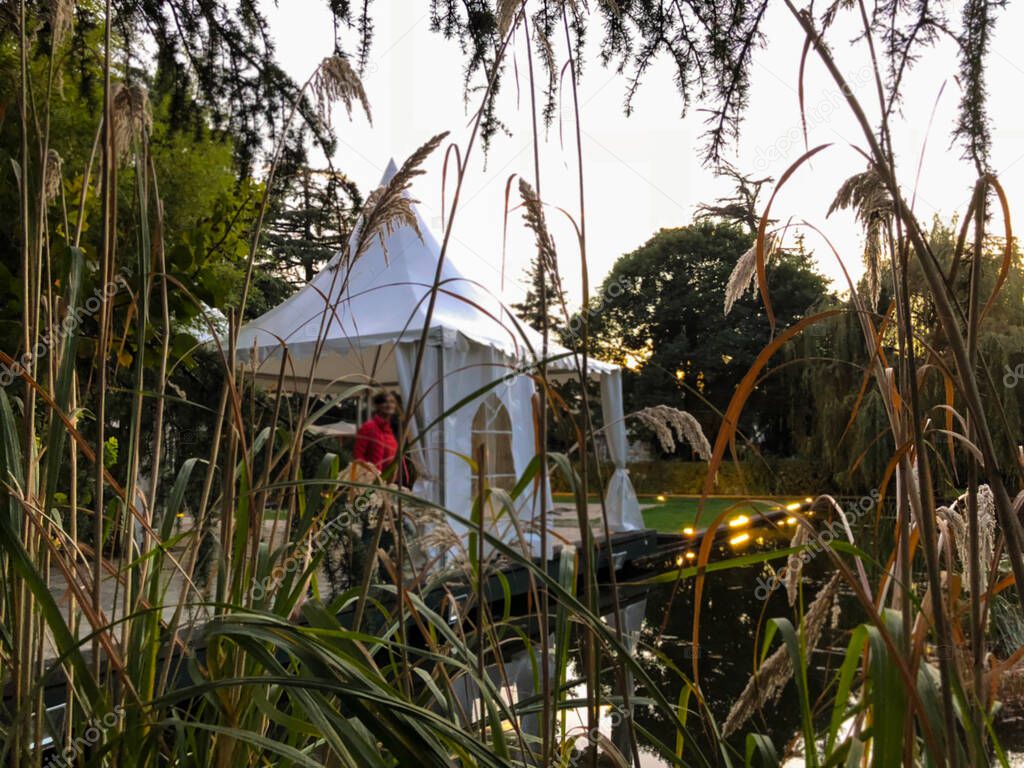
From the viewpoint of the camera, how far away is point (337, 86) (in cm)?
95

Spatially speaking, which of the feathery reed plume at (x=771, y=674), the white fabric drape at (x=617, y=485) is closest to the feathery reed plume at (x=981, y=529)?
the feathery reed plume at (x=771, y=674)

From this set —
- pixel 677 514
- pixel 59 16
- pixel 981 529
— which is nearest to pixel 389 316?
pixel 59 16

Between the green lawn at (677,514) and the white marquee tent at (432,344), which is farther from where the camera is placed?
the green lawn at (677,514)

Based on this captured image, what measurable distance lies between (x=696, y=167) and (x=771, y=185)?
1.33 meters

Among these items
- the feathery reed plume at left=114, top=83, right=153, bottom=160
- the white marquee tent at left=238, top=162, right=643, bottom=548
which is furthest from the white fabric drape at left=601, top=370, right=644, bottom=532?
the feathery reed plume at left=114, top=83, right=153, bottom=160

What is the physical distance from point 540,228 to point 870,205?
0.24 metres

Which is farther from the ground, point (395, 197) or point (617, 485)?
point (395, 197)

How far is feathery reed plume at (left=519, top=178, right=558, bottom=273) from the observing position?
718 mm

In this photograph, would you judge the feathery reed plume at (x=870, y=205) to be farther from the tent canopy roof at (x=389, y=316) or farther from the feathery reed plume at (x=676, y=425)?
the tent canopy roof at (x=389, y=316)

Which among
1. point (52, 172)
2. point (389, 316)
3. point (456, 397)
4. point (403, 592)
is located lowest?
point (403, 592)

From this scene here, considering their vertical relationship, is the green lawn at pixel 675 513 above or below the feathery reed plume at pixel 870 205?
below

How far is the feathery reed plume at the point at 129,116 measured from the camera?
0.84 meters

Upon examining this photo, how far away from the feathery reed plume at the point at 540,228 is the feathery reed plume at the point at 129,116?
37 cm

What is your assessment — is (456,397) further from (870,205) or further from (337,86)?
(870,205)
